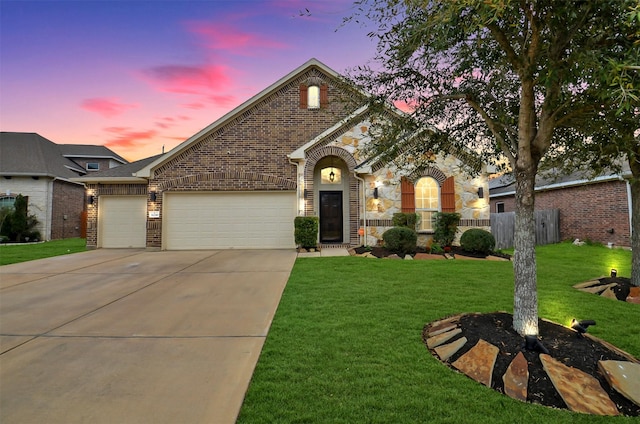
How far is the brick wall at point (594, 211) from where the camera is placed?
39.1ft

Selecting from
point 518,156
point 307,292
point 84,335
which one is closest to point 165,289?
point 84,335

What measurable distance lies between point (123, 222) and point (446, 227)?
1297 cm

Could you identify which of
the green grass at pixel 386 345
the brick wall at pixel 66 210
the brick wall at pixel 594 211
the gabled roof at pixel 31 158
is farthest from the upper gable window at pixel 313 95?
the brick wall at pixel 66 210

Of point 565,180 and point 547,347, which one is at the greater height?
point 565,180

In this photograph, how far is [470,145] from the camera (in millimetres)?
5195

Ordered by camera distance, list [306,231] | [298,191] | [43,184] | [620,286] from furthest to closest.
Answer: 1. [43,184]
2. [298,191]
3. [306,231]
4. [620,286]

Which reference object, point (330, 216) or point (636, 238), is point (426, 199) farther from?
point (636, 238)

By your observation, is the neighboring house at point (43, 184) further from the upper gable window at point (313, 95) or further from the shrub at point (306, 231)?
A: the shrub at point (306, 231)

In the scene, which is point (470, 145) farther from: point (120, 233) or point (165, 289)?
point (120, 233)

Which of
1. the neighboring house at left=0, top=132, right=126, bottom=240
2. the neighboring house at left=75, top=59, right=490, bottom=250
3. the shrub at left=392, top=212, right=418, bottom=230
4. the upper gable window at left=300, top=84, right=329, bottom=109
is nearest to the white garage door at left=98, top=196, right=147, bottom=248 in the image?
the neighboring house at left=75, top=59, right=490, bottom=250

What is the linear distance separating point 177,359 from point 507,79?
17.4 ft

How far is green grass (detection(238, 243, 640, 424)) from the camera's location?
2.20 metres

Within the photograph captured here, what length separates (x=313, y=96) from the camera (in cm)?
1291

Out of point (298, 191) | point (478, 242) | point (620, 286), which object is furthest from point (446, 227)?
point (298, 191)
